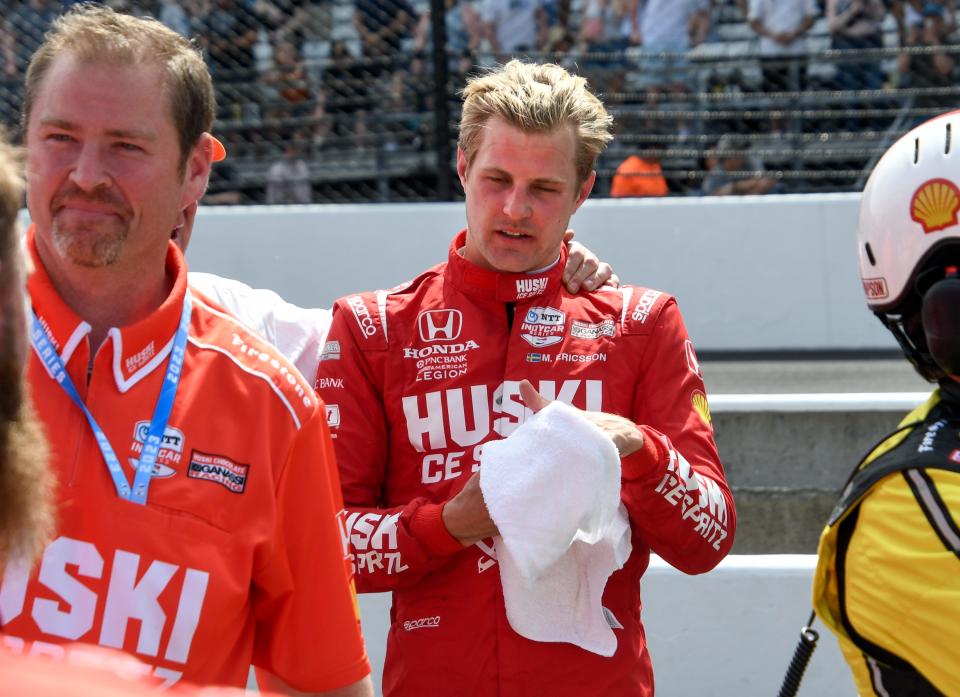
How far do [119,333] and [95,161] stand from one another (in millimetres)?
314

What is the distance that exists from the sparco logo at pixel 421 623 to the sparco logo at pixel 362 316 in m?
0.65

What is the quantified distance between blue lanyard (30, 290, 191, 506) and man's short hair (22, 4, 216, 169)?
0.44m

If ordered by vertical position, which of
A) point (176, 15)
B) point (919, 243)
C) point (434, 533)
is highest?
point (176, 15)

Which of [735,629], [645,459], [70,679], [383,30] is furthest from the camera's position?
[383,30]

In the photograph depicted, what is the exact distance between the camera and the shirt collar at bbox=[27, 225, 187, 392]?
84.2 inches

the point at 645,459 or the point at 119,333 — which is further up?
the point at 119,333

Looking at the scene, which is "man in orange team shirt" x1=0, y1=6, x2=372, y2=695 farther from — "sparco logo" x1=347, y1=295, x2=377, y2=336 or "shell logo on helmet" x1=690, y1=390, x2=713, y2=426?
"shell logo on helmet" x1=690, y1=390, x2=713, y2=426

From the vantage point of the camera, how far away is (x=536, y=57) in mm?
8859

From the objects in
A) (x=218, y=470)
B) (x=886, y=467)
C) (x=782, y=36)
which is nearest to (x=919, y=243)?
(x=886, y=467)

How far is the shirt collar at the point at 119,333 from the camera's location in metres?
2.14

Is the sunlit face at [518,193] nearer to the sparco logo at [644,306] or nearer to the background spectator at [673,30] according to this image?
the sparco logo at [644,306]

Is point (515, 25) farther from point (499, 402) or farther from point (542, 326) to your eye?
point (499, 402)

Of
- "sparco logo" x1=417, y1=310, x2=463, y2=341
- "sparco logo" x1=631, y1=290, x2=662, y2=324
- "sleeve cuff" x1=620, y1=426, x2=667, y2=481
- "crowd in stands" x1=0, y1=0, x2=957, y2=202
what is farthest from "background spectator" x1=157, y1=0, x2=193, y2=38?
"sleeve cuff" x1=620, y1=426, x2=667, y2=481

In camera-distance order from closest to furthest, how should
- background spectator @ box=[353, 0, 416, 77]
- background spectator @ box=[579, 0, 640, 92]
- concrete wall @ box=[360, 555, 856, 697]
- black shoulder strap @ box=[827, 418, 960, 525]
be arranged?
1. black shoulder strap @ box=[827, 418, 960, 525]
2. concrete wall @ box=[360, 555, 856, 697]
3. background spectator @ box=[353, 0, 416, 77]
4. background spectator @ box=[579, 0, 640, 92]
